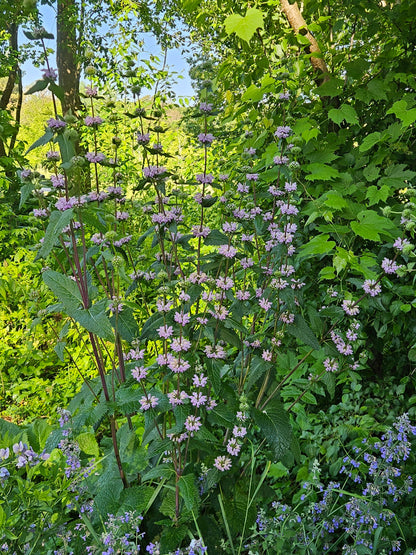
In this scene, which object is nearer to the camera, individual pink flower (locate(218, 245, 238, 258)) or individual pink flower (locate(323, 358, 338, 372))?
individual pink flower (locate(218, 245, 238, 258))

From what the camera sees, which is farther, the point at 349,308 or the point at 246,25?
the point at 349,308

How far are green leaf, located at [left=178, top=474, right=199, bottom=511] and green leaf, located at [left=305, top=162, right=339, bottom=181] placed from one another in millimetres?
1238

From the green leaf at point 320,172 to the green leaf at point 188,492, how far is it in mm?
1238

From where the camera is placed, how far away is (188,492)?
1242 mm

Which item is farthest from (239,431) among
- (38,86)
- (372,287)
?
(38,86)

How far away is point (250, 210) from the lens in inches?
66.6

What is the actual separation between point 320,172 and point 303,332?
0.71 meters

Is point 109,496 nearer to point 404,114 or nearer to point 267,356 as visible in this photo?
point 267,356

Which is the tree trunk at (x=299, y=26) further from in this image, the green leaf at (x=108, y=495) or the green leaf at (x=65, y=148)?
the green leaf at (x=108, y=495)

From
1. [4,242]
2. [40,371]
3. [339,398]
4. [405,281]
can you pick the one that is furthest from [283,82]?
[4,242]

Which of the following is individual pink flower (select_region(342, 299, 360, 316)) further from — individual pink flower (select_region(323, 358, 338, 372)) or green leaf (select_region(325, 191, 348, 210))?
green leaf (select_region(325, 191, 348, 210))

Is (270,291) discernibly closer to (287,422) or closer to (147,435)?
(287,422)

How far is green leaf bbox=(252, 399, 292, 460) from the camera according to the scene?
1407mm

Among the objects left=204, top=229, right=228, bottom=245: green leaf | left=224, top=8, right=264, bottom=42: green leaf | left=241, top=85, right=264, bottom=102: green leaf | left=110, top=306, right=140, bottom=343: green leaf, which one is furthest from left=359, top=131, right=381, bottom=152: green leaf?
left=110, top=306, right=140, bottom=343: green leaf
